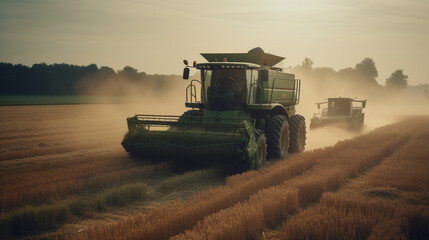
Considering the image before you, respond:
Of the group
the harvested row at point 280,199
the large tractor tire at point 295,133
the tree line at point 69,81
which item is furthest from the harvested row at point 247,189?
the tree line at point 69,81

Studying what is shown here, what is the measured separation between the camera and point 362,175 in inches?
312

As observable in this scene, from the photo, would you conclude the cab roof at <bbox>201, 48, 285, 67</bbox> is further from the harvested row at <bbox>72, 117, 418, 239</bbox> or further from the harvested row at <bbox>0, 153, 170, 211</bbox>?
the harvested row at <bbox>0, 153, 170, 211</bbox>

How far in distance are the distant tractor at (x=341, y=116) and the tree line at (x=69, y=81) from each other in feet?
113

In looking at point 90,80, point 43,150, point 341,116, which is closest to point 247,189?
point 43,150

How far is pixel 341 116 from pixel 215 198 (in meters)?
14.7

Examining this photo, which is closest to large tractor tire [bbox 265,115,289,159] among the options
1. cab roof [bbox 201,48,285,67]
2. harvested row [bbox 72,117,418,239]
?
harvested row [bbox 72,117,418,239]

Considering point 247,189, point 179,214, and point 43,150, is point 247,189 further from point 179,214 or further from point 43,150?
point 43,150

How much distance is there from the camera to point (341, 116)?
18500 millimetres

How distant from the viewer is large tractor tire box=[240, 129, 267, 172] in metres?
7.63

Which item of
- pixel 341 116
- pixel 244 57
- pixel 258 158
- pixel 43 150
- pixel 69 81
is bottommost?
pixel 43 150

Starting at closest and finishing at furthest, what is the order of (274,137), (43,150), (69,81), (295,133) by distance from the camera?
(274,137) → (295,133) → (43,150) → (69,81)

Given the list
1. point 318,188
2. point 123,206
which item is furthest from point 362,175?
point 123,206

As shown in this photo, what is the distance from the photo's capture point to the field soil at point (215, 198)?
14.4 feet

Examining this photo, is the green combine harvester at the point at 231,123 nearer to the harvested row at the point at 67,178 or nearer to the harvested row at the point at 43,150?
the harvested row at the point at 67,178
